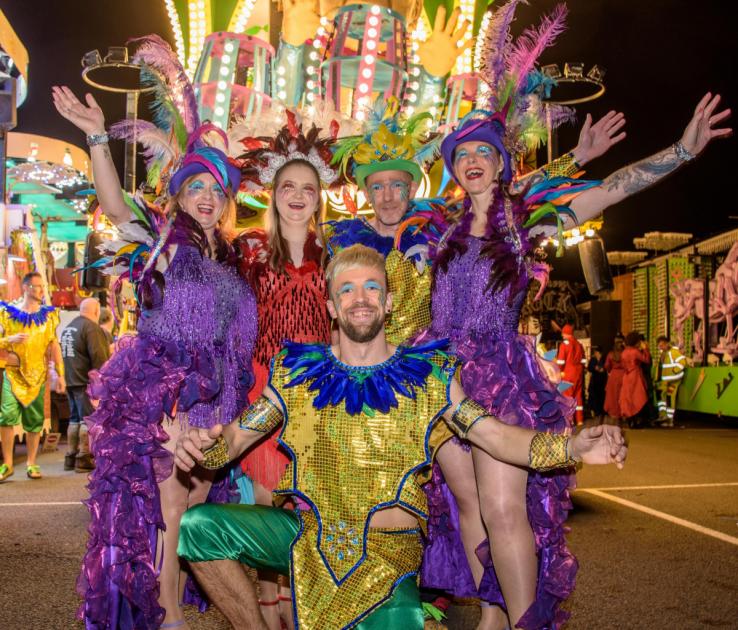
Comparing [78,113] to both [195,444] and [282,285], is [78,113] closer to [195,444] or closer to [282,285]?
[282,285]

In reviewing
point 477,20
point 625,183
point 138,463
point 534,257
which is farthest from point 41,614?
point 477,20

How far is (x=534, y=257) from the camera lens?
9.98 ft

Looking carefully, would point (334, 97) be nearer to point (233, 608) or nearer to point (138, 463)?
point (138, 463)

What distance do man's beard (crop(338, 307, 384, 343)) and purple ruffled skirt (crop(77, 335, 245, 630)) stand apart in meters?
0.67

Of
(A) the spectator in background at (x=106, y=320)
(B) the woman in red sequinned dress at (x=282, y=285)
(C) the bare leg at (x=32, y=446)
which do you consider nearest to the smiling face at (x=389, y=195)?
(B) the woman in red sequinned dress at (x=282, y=285)

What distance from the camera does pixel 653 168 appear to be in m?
3.03

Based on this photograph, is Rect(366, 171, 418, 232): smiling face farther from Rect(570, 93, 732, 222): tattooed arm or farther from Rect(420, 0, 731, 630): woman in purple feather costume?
Rect(570, 93, 732, 222): tattooed arm

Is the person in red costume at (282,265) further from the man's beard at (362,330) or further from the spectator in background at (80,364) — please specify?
the spectator in background at (80,364)

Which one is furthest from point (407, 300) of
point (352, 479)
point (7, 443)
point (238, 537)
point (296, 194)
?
point (7, 443)

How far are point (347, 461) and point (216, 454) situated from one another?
0.41 m

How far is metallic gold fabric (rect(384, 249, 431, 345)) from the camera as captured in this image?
10.9 ft

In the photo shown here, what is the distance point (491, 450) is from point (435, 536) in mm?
1037

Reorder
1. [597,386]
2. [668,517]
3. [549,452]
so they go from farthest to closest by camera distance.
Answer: [597,386] → [668,517] → [549,452]

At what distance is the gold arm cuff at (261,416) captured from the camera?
2393 mm
